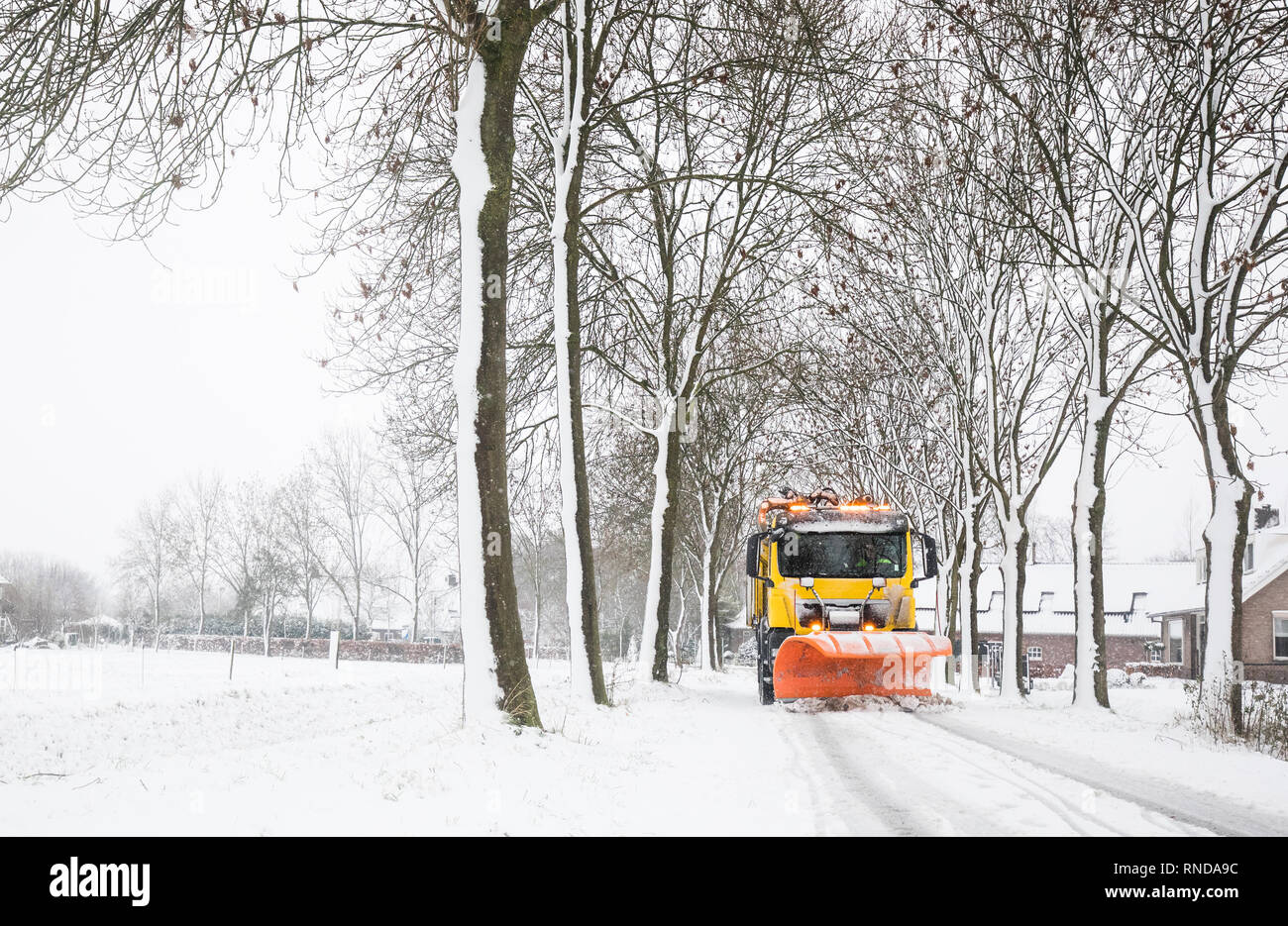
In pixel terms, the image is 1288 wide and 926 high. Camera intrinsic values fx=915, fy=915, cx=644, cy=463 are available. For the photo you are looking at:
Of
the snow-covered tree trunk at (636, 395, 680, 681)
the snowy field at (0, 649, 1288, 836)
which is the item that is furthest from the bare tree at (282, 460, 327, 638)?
the snowy field at (0, 649, 1288, 836)

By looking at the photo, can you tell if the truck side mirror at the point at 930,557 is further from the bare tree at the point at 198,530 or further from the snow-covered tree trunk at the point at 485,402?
the bare tree at the point at 198,530

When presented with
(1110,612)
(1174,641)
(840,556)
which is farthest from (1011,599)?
(1110,612)

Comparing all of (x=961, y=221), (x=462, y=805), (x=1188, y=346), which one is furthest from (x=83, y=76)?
(x=961, y=221)

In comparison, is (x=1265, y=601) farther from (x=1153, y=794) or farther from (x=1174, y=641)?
(x=1153, y=794)

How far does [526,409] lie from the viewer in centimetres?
1823

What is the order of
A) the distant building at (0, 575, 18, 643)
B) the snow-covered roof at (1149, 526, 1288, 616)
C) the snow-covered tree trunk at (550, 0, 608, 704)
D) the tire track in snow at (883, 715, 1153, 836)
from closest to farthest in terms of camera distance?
the tire track in snow at (883, 715, 1153, 836) → the snow-covered tree trunk at (550, 0, 608, 704) → the snow-covered roof at (1149, 526, 1288, 616) → the distant building at (0, 575, 18, 643)

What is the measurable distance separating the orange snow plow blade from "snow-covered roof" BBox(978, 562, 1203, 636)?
44709 millimetres

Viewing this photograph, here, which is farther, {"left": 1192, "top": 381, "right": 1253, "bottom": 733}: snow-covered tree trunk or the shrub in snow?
{"left": 1192, "top": 381, "right": 1253, "bottom": 733}: snow-covered tree trunk

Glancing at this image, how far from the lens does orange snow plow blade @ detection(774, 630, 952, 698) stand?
575 inches

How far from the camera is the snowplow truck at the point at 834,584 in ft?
48.6

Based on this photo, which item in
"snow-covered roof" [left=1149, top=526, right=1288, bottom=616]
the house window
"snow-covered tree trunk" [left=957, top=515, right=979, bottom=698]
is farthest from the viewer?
the house window

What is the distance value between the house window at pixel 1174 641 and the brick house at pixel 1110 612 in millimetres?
1707

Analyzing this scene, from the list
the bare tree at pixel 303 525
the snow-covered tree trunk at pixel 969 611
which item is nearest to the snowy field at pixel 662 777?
the snow-covered tree trunk at pixel 969 611

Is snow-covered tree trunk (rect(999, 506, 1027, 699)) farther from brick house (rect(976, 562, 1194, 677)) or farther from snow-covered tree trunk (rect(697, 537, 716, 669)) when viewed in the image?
brick house (rect(976, 562, 1194, 677))
